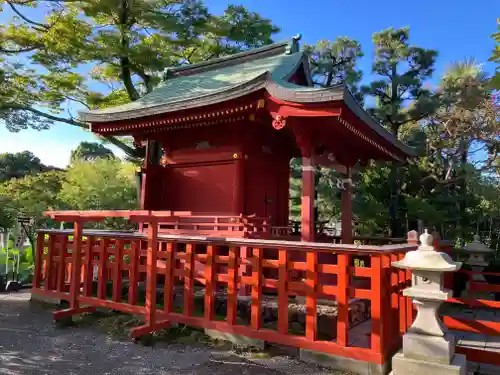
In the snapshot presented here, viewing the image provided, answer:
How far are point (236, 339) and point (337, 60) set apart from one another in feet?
53.3

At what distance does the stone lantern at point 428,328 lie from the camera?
3693 mm

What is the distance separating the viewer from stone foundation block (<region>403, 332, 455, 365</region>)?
3.69m

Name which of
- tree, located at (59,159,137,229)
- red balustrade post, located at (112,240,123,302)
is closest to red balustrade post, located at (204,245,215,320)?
red balustrade post, located at (112,240,123,302)

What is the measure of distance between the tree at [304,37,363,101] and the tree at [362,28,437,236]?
925 mm

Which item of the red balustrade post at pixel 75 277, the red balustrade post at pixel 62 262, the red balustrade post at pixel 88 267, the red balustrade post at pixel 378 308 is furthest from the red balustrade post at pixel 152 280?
the red balustrade post at pixel 378 308

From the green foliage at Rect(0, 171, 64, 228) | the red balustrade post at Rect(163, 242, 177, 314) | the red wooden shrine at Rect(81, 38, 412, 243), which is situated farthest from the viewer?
the green foliage at Rect(0, 171, 64, 228)

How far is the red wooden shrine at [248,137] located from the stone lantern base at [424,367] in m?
3.03

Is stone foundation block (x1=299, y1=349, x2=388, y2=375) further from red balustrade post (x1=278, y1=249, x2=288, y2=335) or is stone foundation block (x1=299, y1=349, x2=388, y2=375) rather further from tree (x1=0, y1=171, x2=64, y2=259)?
tree (x1=0, y1=171, x2=64, y2=259)

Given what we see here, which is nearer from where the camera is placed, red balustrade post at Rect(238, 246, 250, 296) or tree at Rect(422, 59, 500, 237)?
red balustrade post at Rect(238, 246, 250, 296)

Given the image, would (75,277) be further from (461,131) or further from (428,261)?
(461,131)

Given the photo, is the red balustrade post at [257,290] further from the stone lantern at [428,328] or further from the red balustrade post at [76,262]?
the red balustrade post at [76,262]

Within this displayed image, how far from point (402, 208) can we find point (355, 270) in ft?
41.8

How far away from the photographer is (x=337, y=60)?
1833 centimetres

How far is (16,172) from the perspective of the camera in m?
32.1
